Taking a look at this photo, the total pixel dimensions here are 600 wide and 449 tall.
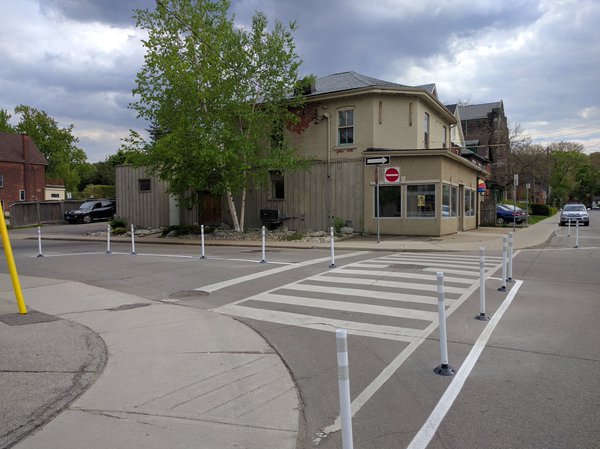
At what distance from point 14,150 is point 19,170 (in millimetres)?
2802

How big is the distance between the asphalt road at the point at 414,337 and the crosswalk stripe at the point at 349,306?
2cm

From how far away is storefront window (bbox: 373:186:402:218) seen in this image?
21781 mm

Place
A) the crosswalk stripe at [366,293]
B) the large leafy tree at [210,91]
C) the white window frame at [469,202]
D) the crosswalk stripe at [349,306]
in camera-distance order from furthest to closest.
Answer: the white window frame at [469,202] → the large leafy tree at [210,91] → the crosswalk stripe at [366,293] → the crosswalk stripe at [349,306]

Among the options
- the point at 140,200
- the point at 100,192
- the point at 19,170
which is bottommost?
the point at 140,200

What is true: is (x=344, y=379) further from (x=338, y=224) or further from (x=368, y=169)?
(x=368, y=169)

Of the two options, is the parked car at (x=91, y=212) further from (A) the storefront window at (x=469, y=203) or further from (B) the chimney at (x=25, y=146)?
(B) the chimney at (x=25, y=146)

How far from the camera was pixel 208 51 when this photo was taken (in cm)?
2139

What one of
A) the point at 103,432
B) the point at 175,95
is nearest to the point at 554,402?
the point at 103,432

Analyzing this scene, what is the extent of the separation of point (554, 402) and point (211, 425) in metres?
2.97

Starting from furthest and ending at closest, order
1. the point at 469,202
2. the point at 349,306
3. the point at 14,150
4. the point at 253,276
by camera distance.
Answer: the point at 14,150 → the point at 469,202 → the point at 253,276 → the point at 349,306

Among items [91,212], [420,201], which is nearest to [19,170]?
[91,212]

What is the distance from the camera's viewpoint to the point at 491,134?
185 ft

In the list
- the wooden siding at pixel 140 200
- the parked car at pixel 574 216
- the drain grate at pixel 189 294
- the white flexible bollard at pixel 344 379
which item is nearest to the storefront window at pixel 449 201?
the parked car at pixel 574 216

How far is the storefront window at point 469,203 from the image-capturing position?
2711 centimetres
